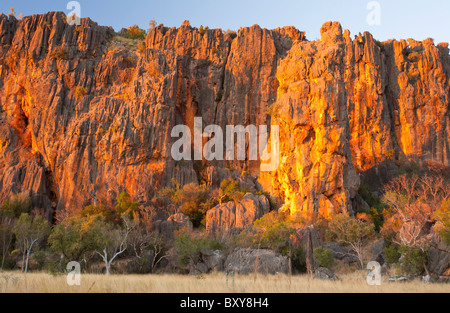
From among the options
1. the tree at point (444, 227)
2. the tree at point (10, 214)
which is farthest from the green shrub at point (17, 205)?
the tree at point (444, 227)

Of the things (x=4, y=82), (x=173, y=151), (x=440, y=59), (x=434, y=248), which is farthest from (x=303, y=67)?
(x=4, y=82)

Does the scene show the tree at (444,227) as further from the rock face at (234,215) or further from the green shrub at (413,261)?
the rock face at (234,215)

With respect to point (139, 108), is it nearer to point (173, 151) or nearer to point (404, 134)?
point (173, 151)

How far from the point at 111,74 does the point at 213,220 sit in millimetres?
27883

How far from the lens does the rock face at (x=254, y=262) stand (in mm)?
25427

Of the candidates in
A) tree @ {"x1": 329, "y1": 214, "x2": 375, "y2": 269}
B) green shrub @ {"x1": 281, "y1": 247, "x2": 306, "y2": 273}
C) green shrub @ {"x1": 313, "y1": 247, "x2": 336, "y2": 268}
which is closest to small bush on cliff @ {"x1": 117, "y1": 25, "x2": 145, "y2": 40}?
tree @ {"x1": 329, "y1": 214, "x2": 375, "y2": 269}

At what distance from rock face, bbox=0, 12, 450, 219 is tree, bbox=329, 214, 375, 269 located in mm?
4202

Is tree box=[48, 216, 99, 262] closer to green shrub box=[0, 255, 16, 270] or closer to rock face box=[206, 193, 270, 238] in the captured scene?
green shrub box=[0, 255, 16, 270]

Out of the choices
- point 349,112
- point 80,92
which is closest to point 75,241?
point 80,92

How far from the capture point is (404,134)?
196 ft

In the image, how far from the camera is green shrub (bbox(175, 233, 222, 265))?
29.2 m

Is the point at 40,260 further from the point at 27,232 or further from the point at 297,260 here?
the point at 297,260

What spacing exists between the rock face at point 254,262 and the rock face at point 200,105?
1072 centimetres

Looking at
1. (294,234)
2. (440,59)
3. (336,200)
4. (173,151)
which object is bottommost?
(294,234)
